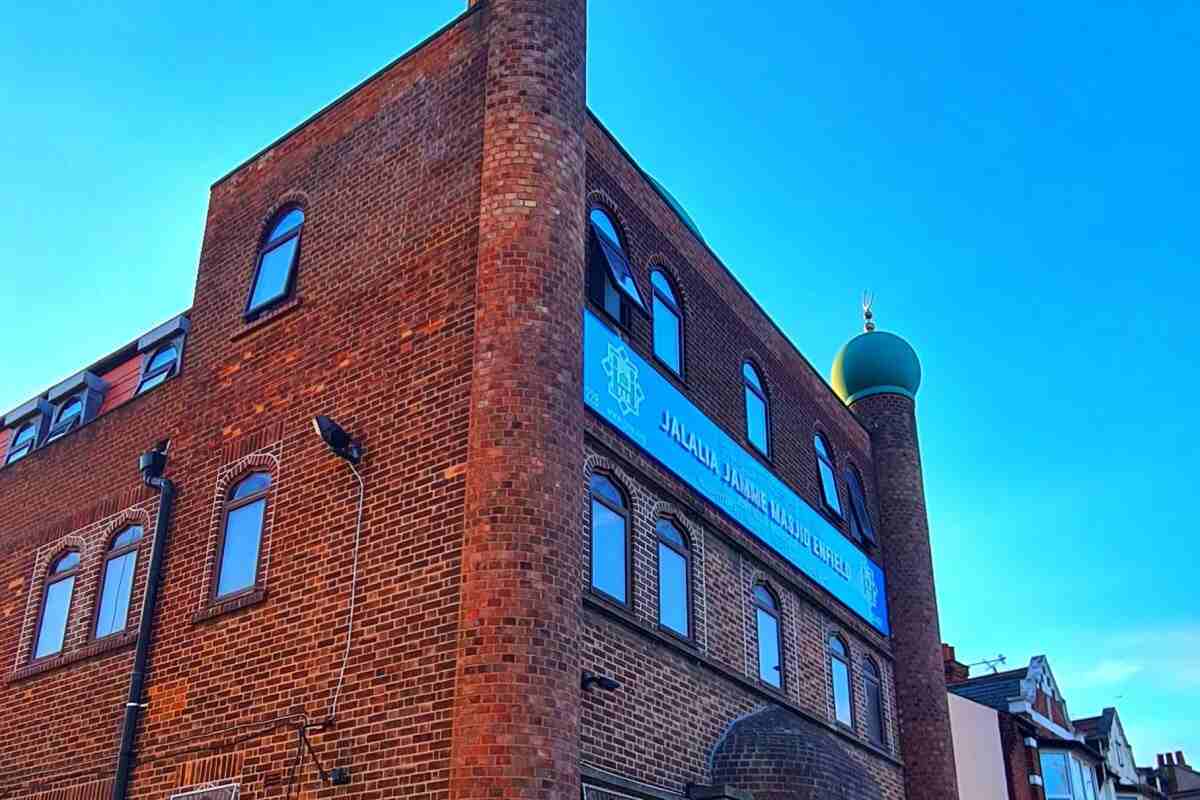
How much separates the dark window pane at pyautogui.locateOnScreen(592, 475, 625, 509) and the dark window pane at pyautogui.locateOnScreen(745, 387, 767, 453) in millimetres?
3735

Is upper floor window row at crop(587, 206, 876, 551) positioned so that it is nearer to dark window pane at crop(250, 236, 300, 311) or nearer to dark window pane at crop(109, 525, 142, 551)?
dark window pane at crop(250, 236, 300, 311)

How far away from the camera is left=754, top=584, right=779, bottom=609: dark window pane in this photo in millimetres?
15553

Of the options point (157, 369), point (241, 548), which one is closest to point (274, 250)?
point (157, 369)

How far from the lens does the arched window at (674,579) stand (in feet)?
43.8

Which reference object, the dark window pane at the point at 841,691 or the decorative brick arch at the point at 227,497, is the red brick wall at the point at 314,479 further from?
the dark window pane at the point at 841,691

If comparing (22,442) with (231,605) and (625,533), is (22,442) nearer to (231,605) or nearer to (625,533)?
(231,605)

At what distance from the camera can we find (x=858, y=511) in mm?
19969

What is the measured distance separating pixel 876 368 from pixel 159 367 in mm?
12167

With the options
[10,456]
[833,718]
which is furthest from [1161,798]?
[10,456]

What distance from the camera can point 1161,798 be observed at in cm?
4056

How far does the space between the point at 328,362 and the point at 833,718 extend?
8325mm

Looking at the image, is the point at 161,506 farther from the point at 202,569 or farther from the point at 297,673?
the point at 297,673

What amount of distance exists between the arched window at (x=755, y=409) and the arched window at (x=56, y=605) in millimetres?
8748

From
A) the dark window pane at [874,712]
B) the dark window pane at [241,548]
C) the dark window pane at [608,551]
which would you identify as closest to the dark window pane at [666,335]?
the dark window pane at [608,551]
